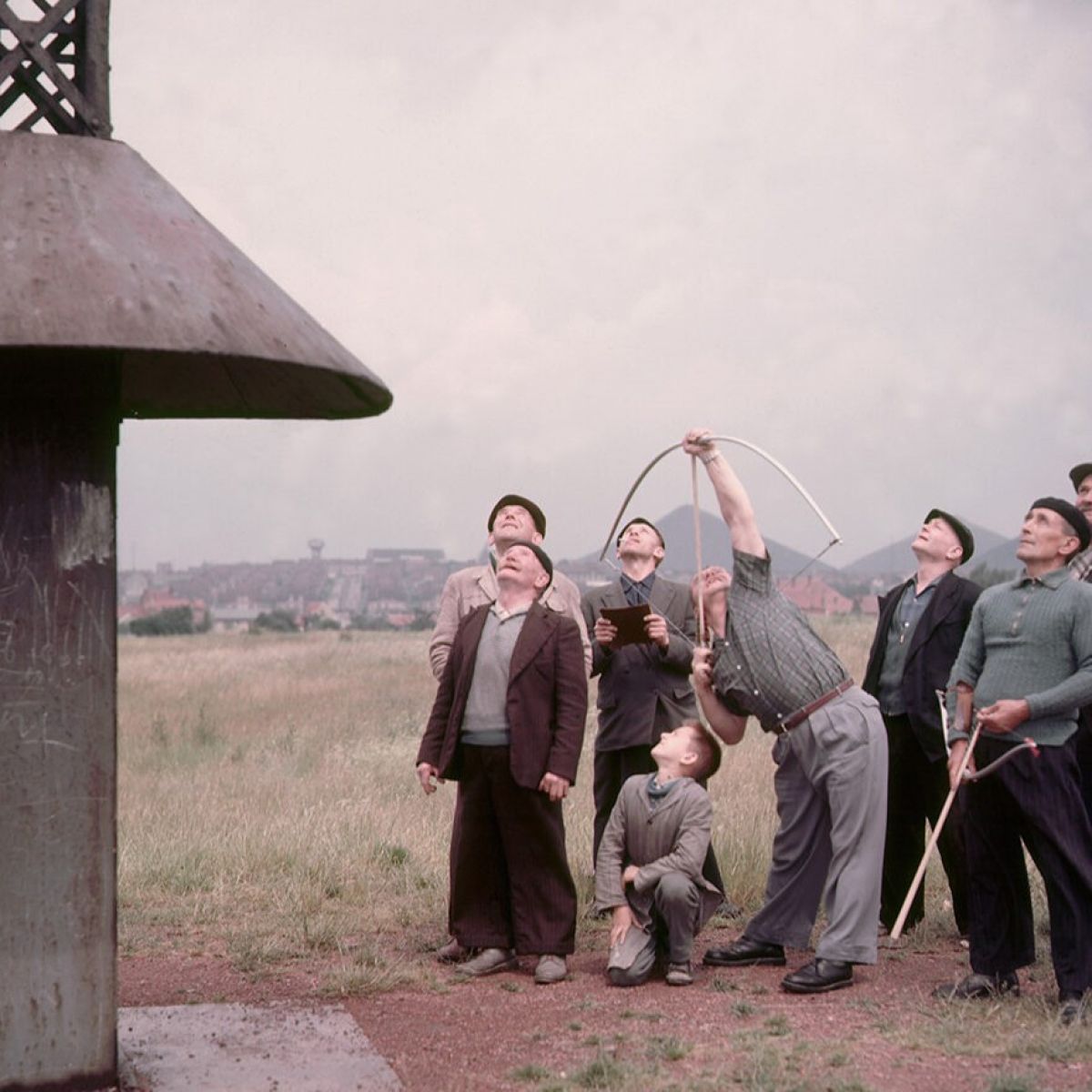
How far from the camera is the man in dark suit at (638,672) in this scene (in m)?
8.02

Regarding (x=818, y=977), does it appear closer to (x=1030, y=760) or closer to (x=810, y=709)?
(x=810, y=709)

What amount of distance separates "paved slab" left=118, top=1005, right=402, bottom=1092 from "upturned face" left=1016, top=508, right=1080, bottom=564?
3180 mm

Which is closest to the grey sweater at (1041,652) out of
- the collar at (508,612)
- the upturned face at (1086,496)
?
the upturned face at (1086,496)

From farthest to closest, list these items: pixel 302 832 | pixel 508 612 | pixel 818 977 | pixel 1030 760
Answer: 1. pixel 302 832
2. pixel 508 612
3. pixel 818 977
4. pixel 1030 760

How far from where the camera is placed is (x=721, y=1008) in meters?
6.63

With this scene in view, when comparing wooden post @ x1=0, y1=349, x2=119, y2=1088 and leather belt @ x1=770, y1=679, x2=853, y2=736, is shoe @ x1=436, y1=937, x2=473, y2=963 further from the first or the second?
wooden post @ x1=0, y1=349, x2=119, y2=1088

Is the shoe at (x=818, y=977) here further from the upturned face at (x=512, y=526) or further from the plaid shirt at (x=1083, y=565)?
the upturned face at (x=512, y=526)

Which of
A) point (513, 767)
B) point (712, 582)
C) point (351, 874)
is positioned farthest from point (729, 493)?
point (351, 874)

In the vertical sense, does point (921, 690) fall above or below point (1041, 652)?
below

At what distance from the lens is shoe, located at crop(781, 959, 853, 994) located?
684 cm

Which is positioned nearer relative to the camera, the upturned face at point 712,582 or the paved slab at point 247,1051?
the paved slab at point 247,1051

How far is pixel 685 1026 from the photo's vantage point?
6.36 m

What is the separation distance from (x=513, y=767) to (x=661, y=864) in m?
0.75

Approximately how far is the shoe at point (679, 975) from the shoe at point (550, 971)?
45 cm
